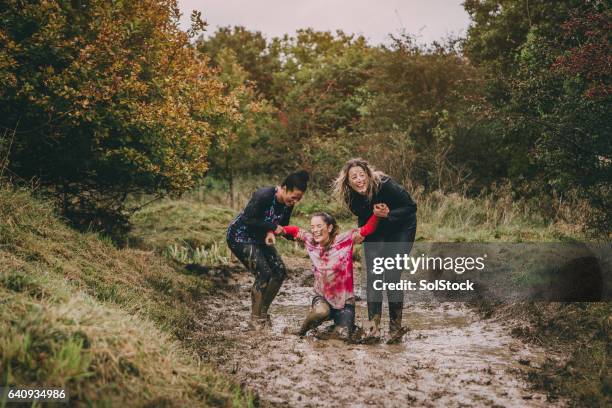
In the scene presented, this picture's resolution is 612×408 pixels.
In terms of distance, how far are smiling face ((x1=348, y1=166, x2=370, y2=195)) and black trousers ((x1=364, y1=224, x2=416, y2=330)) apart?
0.60 m

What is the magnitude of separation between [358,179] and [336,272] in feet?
3.45

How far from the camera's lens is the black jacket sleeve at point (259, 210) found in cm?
694

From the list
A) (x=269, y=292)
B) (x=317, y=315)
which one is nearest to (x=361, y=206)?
(x=317, y=315)

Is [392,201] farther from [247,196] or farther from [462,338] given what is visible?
[247,196]

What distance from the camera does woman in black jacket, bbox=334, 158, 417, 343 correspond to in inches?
253

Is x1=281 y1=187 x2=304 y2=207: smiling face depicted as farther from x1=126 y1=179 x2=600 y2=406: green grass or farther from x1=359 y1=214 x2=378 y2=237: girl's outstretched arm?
x1=126 y1=179 x2=600 y2=406: green grass

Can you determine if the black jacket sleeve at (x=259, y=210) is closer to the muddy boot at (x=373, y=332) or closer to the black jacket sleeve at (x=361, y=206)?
the black jacket sleeve at (x=361, y=206)

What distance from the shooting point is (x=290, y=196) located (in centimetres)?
679

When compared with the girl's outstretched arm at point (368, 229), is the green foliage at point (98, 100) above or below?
above

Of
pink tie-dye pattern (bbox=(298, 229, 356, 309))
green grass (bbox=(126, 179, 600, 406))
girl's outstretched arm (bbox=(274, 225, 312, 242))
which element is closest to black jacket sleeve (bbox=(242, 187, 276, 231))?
girl's outstretched arm (bbox=(274, 225, 312, 242))

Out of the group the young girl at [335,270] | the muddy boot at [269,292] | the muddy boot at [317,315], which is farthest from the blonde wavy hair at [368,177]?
the muddy boot at [269,292]

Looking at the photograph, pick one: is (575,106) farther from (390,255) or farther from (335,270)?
(335,270)

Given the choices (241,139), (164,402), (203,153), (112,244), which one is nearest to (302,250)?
(203,153)

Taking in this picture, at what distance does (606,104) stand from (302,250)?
684 centimetres
